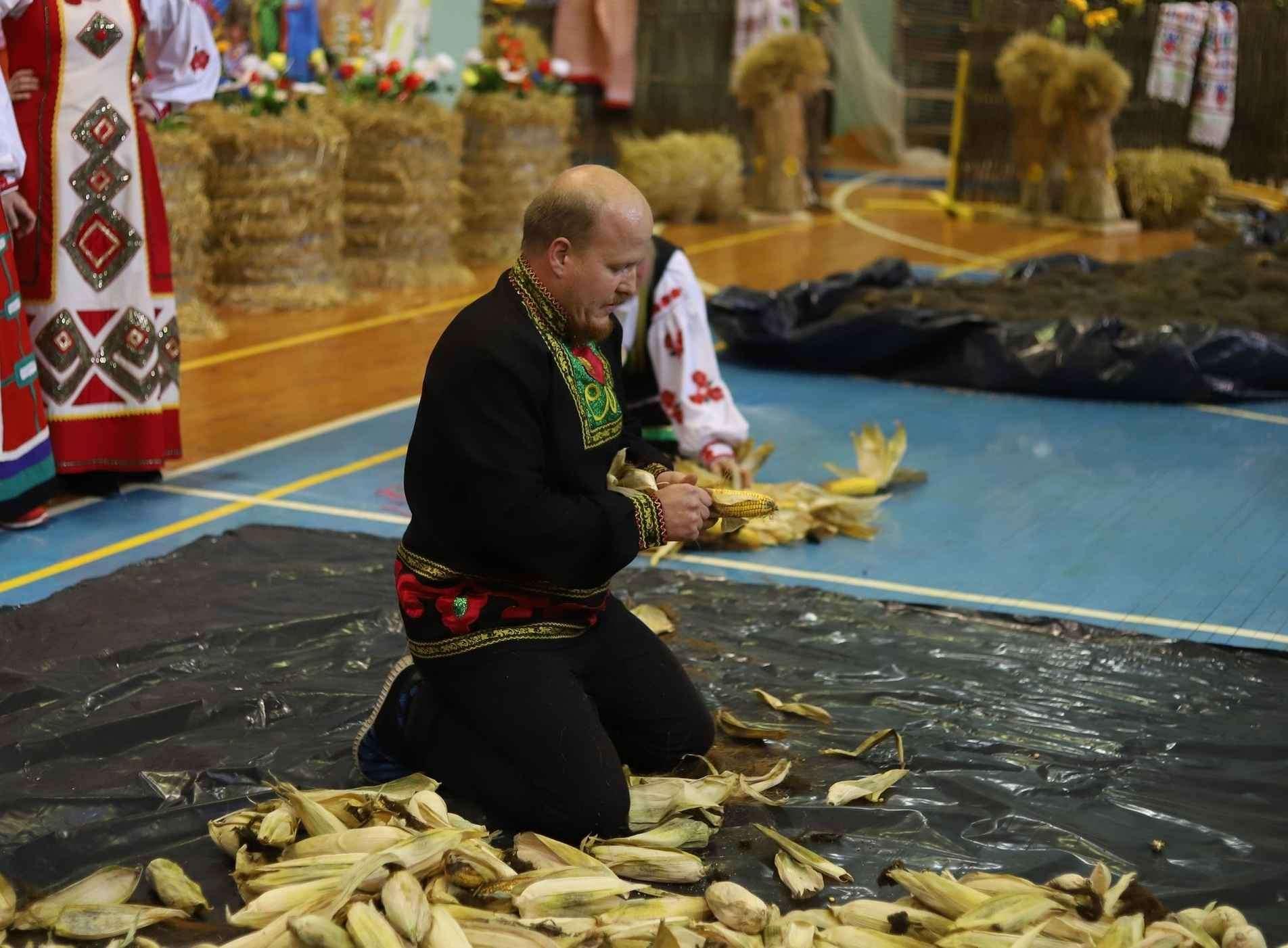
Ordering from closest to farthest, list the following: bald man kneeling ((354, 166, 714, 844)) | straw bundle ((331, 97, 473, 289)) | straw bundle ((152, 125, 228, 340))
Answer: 1. bald man kneeling ((354, 166, 714, 844))
2. straw bundle ((152, 125, 228, 340))
3. straw bundle ((331, 97, 473, 289))

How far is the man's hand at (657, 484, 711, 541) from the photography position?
2654 mm

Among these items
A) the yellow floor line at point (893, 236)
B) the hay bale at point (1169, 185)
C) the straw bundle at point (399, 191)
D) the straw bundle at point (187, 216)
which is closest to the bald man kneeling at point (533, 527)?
the straw bundle at point (187, 216)

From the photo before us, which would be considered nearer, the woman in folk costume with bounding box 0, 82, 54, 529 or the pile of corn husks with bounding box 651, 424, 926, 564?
the woman in folk costume with bounding box 0, 82, 54, 529

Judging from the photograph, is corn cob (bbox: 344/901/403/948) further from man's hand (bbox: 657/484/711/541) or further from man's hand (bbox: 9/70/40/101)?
man's hand (bbox: 9/70/40/101)

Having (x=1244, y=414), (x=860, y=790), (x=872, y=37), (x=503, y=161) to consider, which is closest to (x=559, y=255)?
(x=860, y=790)

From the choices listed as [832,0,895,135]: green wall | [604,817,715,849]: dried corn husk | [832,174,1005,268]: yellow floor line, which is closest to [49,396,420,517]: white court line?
[604,817,715,849]: dried corn husk

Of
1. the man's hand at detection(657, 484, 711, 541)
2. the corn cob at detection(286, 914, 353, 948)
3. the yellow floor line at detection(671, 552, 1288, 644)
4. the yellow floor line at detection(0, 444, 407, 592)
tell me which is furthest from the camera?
the yellow floor line at detection(0, 444, 407, 592)

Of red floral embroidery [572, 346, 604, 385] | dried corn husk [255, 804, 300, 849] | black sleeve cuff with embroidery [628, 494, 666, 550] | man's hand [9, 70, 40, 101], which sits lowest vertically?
dried corn husk [255, 804, 300, 849]

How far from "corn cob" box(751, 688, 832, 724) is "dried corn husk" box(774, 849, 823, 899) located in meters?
0.68

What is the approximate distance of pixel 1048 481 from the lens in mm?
5184

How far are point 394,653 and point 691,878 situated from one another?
1249 mm

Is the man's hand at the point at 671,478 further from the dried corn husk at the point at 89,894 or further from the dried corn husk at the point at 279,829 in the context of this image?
the dried corn husk at the point at 89,894

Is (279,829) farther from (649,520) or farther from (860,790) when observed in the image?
(860,790)

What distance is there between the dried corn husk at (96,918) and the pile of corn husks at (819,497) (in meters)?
2.16
